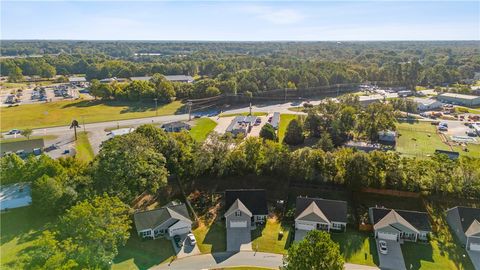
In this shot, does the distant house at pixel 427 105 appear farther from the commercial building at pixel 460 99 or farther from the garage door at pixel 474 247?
the garage door at pixel 474 247

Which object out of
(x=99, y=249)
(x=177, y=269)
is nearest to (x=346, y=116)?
(x=177, y=269)

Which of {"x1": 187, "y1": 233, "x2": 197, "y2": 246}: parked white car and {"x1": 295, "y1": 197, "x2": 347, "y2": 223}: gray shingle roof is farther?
{"x1": 295, "y1": 197, "x2": 347, "y2": 223}: gray shingle roof

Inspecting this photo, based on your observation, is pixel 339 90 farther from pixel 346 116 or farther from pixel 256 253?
pixel 256 253

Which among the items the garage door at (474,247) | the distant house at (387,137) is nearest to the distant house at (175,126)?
the distant house at (387,137)

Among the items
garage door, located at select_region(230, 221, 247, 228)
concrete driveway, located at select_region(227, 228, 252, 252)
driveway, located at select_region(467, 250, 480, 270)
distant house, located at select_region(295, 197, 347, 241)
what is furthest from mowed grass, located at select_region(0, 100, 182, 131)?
driveway, located at select_region(467, 250, 480, 270)

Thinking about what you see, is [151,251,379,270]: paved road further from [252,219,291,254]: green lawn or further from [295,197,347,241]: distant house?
[295,197,347,241]: distant house

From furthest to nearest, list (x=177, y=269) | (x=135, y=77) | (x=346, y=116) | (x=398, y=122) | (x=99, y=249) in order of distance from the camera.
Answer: (x=135, y=77)
(x=398, y=122)
(x=346, y=116)
(x=177, y=269)
(x=99, y=249)

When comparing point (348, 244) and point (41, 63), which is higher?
point (41, 63)

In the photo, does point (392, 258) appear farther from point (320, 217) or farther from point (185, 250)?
point (185, 250)
